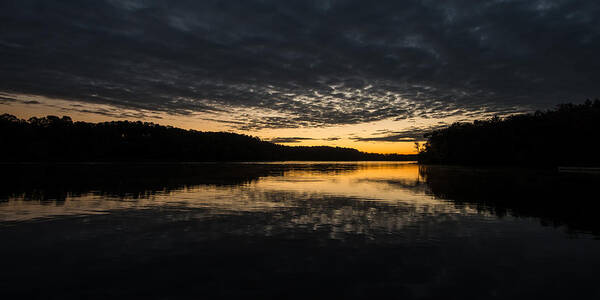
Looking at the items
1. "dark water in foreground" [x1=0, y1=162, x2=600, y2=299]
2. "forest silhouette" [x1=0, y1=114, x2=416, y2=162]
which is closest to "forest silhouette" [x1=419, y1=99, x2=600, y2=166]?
"dark water in foreground" [x1=0, y1=162, x2=600, y2=299]

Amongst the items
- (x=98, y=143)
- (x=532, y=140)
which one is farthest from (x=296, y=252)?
(x=98, y=143)

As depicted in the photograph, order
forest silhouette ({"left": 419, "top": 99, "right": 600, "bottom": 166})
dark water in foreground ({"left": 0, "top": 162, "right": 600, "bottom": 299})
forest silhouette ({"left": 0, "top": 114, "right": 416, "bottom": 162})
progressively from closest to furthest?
1. dark water in foreground ({"left": 0, "top": 162, "right": 600, "bottom": 299})
2. forest silhouette ({"left": 419, "top": 99, "right": 600, "bottom": 166})
3. forest silhouette ({"left": 0, "top": 114, "right": 416, "bottom": 162})

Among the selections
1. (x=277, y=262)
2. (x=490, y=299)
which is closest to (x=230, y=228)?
(x=277, y=262)

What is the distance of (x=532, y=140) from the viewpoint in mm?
97250

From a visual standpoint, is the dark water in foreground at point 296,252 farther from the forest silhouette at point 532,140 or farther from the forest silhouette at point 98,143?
the forest silhouette at point 98,143

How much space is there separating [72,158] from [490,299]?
525 ft

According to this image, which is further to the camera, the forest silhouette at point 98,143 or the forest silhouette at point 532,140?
the forest silhouette at point 98,143

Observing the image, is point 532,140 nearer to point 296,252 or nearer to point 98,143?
point 296,252

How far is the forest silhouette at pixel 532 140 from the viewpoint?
85625mm

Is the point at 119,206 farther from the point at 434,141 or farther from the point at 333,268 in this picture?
the point at 434,141

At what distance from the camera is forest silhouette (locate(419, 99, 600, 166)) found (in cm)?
8562

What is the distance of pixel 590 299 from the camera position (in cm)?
760

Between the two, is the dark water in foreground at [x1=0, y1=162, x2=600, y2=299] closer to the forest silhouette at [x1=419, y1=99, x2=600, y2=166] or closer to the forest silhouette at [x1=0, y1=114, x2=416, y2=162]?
the forest silhouette at [x1=419, y1=99, x2=600, y2=166]

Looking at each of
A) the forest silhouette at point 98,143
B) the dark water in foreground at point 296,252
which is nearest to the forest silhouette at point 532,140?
the dark water in foreground at point 296,252
